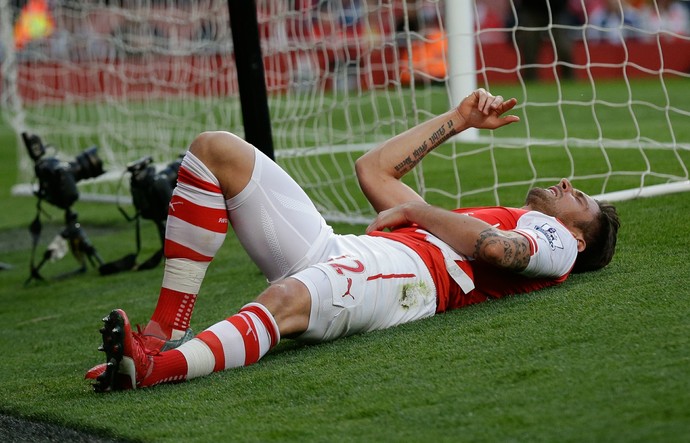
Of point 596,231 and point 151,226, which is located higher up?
point 596,231

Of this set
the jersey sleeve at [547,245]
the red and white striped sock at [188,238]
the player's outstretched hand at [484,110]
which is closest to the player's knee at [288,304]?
the red and white striped sock at [188,238]

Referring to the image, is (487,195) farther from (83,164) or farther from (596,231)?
(596,231)

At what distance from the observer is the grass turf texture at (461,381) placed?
2238 millimetres

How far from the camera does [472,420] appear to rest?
2.28 metres

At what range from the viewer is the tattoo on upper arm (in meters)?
3.03

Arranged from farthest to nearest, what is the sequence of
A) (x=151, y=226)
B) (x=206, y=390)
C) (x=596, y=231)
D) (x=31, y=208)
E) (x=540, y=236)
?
(x=31, y=208) < (x=151, y=226) < (x=596, y=231) < (x=540, y=236) < (x=206, y=390)

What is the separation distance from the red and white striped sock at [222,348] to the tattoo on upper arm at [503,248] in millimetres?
628

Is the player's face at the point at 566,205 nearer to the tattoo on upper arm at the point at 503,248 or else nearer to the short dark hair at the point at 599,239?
the short dark hair at the point at 599,239

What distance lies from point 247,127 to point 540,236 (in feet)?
5.64

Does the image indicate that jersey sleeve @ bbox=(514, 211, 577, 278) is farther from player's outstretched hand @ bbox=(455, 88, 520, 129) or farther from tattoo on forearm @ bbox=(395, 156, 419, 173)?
tattoo on forearm @ bbox=(395, 156, 419, 173)

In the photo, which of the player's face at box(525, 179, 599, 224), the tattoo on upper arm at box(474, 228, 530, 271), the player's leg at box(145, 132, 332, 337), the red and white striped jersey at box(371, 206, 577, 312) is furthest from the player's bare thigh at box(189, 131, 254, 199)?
the player's face at box(525, 179, 599, 224)

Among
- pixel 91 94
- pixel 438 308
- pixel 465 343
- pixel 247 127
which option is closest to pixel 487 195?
pixel 247 127

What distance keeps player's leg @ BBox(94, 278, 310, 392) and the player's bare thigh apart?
1.13 feet

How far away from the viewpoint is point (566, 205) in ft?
11.0
